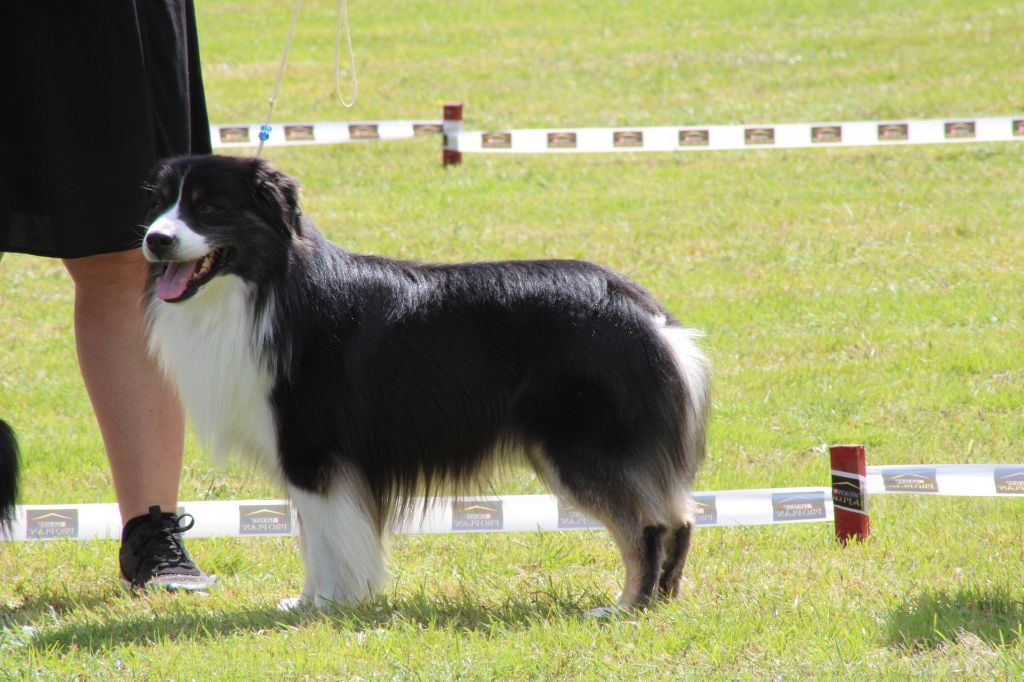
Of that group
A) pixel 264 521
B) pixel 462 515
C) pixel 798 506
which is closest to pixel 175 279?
pixel 264 521

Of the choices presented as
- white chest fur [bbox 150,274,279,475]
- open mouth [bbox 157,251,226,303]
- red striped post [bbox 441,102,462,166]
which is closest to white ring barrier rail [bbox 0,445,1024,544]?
white chest fur [bbox 150,274,279,475]

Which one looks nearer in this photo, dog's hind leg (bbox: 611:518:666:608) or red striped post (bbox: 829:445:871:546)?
dog's hind leg (bbox: 611:518:666:608)

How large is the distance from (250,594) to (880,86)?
13485mm

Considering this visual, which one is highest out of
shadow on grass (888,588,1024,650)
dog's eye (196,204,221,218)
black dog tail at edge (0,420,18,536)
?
dog's eye (196,204,221,218)

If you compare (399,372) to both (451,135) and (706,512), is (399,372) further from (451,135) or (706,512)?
(451,135)

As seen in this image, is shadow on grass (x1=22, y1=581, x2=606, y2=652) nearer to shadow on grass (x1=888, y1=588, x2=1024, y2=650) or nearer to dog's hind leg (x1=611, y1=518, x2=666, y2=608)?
dog's hind leg (x1=611, y1=518, x2=666, y2=608)

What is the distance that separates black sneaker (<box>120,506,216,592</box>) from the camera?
4266mm

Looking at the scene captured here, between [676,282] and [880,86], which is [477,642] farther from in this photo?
[880,86]

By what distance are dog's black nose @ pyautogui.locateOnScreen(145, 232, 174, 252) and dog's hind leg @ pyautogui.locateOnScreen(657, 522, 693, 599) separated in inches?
73.3

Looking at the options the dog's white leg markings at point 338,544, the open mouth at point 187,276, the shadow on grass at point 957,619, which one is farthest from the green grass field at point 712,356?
the open mouth at point 187,276

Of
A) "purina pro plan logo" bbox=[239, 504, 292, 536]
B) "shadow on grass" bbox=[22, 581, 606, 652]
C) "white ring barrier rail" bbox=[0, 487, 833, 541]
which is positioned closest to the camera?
"shadow on grass" bbox=[22, 581, 606, 652]

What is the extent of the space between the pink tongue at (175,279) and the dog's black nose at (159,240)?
0.16m

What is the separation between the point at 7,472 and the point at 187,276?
95cm

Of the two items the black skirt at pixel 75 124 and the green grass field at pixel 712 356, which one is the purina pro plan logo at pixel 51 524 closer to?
the green grass field at pixel 712 356
